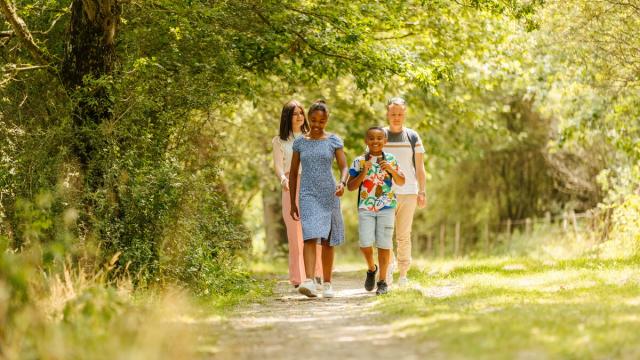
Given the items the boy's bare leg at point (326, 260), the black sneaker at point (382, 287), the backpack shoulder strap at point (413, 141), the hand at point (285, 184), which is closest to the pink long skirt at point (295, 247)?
the hand at point (285, 184)

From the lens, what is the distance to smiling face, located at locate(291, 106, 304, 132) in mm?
11742

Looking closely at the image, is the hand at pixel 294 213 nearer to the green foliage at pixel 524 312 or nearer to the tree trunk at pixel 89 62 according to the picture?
the green foliage at pixel 524 312

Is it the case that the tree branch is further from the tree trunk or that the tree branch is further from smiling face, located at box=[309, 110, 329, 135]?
smiling face, located at box=[309, 110, 329, 135]

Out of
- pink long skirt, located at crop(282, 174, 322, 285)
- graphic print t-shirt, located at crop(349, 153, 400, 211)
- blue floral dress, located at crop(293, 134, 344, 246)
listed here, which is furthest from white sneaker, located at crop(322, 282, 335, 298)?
graphic print t-shirt, located at crop(349, 153, 400, 211)

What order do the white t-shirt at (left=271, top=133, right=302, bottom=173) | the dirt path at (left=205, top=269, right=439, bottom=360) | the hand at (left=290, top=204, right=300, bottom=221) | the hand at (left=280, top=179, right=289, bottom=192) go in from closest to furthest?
the dirt path at (left=205, top=269, right=439, bottom=360), the hand at (left=290, top=204, right=300, bottom=221), the hand at (left=280, top=179, right=289, bottom=192), the white t-shirt at (left=271, top=133, right=302, bottom=173)

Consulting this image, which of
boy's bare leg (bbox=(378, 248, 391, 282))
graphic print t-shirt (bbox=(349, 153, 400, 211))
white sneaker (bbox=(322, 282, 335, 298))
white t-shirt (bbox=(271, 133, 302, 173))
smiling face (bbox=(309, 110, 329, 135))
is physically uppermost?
smiling face (bbox=(309, 110, 329, 135))

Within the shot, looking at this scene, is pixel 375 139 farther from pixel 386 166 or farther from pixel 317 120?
pixel 317 120

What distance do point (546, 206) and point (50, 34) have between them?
21.4 metres

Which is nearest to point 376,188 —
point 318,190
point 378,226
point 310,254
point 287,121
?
point 378,226

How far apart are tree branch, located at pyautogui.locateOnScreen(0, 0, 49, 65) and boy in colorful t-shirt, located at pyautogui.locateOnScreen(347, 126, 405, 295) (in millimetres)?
4017

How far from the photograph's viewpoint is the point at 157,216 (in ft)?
35.2

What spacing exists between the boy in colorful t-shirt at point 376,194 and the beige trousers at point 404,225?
0.65m

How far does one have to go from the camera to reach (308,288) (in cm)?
1065

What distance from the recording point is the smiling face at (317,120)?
34.7ft
